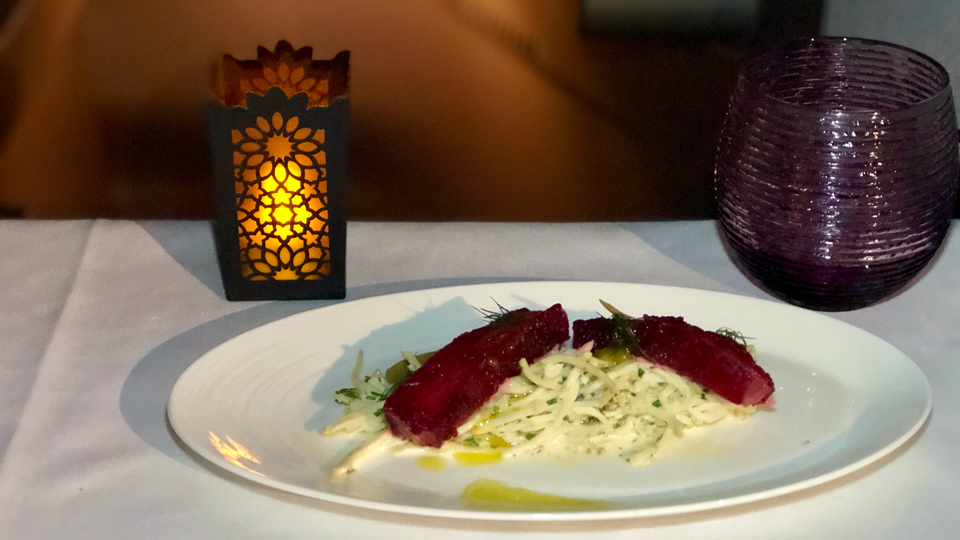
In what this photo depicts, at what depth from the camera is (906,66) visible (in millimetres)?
1061

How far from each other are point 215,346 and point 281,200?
0.60 ft

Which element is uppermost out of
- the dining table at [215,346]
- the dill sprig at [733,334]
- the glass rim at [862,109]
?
the glass rim at [862,109]

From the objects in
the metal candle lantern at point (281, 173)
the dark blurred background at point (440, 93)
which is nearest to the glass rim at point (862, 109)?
the dark blurred background at point (440, 93)

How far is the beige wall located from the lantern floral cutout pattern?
0.30 metres

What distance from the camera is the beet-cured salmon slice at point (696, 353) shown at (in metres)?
0.84

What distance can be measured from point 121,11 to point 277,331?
558mm

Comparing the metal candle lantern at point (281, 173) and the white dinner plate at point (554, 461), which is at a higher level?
the metal candle lantern at point (281, 173)

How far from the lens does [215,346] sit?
958 mm

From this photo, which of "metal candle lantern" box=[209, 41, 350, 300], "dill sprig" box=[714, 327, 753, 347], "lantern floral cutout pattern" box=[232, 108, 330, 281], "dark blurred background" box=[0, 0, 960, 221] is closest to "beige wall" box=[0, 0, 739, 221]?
"dark blurred background" box=[0, 0, 960, 221]

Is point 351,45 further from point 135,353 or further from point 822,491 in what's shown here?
point 822,491

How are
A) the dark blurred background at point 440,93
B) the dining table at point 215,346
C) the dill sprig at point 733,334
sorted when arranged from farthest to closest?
the dark blurred background at point 440,93
the dill sprig at point 733,334
the dining table at point 215,346

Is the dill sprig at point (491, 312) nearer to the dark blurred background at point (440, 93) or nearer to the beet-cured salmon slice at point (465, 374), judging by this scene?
the beet-cured salmon slice at point (465, 374)

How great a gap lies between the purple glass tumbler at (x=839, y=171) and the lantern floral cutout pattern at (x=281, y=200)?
1.47ft

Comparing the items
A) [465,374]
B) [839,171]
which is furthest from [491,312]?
[839,171]
